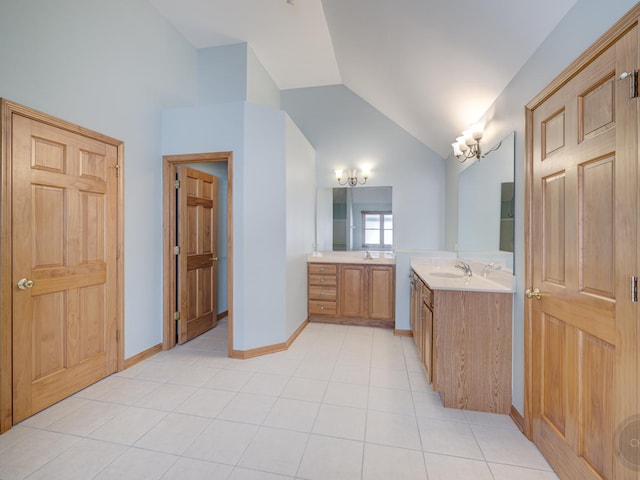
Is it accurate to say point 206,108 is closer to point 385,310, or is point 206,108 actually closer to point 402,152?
point 402,152

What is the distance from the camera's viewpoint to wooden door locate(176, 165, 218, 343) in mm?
3186

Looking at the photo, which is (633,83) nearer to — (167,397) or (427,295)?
(427,295)

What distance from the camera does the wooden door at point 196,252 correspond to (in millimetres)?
3186

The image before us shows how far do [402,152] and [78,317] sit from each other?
4287 mm

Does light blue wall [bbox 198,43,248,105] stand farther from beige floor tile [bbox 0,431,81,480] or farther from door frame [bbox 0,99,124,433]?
beige floor tile [bbox 0,431,81,480]

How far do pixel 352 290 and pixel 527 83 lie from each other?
2.87 metres

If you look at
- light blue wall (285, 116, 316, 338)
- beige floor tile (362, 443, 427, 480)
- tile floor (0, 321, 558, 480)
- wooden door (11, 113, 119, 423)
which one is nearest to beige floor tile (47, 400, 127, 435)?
tile floor (0, 321, 558, 480)

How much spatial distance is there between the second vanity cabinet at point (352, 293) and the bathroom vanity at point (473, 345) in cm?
174

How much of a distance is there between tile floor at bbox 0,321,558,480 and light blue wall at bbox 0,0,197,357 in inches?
31.4

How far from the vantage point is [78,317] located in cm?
226

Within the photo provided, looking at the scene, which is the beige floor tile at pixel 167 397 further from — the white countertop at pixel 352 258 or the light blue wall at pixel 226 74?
the light blue wall at pixel 226 74

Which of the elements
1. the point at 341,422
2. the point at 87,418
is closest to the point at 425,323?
the point at 341,422

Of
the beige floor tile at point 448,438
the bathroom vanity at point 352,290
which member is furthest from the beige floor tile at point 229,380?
the bathroom vanity at point 352,290

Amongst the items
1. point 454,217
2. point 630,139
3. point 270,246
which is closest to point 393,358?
point 270,246
